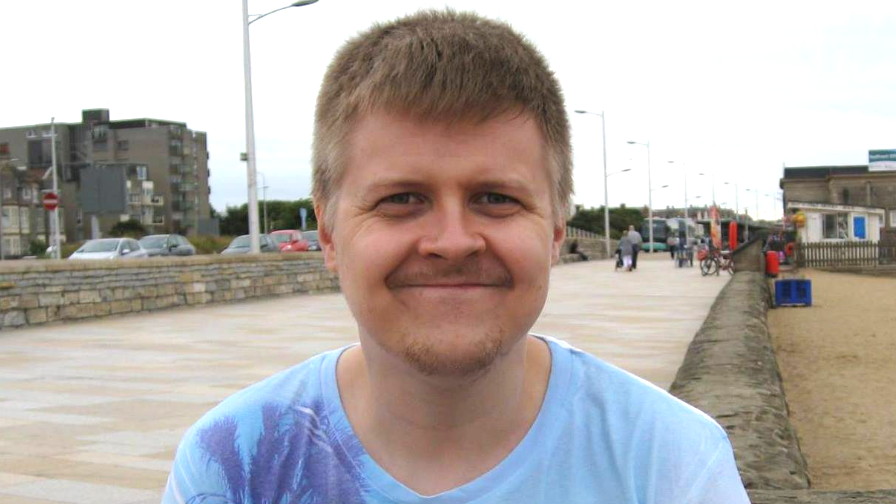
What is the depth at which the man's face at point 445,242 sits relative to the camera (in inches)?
53.5

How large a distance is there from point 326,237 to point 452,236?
312 millimetres

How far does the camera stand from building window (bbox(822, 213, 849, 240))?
47219 millimetres

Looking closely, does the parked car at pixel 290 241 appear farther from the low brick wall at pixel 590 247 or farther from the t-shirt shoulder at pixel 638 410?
the t-shirt shoulder at pixel 638 410

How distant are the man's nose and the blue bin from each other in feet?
60.3

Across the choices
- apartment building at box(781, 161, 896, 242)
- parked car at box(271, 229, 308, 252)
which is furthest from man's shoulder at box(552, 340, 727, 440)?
apartment building at box(781, 161, 896, 242)

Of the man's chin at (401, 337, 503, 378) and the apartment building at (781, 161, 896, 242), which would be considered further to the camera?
the apartment building at (781, 161, 896, 242)

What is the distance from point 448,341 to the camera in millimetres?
1351

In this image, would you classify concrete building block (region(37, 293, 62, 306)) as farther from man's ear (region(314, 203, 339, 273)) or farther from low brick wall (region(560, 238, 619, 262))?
low brick wall (region(560, 238, 619, 262))

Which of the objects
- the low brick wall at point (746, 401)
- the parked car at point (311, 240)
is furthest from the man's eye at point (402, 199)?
the parked car at point (311, 240)

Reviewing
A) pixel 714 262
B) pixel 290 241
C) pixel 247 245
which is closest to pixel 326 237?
pixel 714 262

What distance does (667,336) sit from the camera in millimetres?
11430

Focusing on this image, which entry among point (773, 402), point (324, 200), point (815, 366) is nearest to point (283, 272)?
point (815, 366)

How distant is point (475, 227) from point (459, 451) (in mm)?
339

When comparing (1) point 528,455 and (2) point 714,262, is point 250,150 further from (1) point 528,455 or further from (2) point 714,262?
(1) point 528,455
